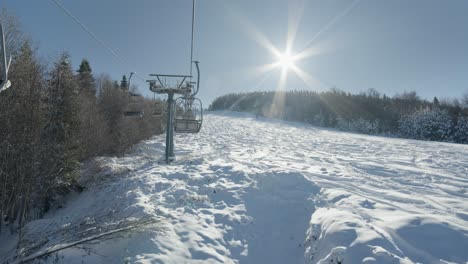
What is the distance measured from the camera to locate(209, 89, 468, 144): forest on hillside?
3784cm

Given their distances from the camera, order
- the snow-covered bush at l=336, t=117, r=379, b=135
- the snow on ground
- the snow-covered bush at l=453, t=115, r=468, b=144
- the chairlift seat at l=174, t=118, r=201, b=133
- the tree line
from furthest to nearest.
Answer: the snow-covered bush at l=336, t=117, r=379, b=135
the snow-covered bush at l=453, t=115, r=468, b=144
the chairlift seat at l=174, t=118, r=201, b=133
the tree line
the snow on ground

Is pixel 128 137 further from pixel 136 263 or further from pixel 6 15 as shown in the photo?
Answer: pixel 136 263

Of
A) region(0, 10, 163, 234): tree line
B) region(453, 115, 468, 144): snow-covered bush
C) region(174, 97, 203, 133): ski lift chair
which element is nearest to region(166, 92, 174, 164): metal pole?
region(174, 97, 203, 133): ski lift chair

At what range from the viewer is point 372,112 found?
4878cm

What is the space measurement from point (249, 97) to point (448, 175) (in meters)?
68.8

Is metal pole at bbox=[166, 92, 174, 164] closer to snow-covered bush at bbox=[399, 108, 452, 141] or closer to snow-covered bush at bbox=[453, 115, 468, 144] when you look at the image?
snow-covered bush at bbox=[399, 108, 452, 141]

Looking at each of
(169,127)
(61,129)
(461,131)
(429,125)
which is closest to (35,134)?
(61,129)

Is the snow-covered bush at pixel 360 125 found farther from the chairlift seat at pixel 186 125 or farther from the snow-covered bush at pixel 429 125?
the chairlift seat at pixel 186 125

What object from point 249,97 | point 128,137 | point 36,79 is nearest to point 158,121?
point 128,137

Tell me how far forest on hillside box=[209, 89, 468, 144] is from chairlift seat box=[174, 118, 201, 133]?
40.8 metres

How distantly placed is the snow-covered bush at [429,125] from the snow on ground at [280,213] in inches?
1312

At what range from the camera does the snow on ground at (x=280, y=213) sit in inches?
164

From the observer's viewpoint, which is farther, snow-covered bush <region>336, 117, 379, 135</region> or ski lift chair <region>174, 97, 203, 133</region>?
snow-covered bush <region>336, 117, 379, 135</region>

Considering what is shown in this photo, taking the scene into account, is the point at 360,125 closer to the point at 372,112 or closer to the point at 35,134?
the point at 372,112
